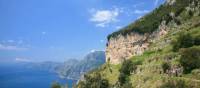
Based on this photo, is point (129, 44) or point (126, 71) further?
point (129, 44)

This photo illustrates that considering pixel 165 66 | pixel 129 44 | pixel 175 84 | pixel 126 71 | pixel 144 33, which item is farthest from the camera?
pixel 129 44

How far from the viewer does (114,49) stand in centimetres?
18425

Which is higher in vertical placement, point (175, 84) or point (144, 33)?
point (144, 33)

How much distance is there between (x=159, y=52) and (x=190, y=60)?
3506 centimetres

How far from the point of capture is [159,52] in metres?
121

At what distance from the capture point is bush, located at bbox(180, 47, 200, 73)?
281 feet

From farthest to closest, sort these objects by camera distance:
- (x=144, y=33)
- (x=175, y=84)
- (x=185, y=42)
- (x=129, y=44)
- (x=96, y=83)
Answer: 1. (x=129, y=44)
2. (x=144, y=33)
3. (x=96, y=83)
4. (x=185, y=42)
5. (x=175, y=84)

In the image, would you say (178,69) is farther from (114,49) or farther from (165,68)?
(114,49)

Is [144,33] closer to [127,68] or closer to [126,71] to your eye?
[127,68]

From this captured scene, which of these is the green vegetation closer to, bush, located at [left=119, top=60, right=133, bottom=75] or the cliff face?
bush, located at [left=119, top=60, right=133, bottom=75]

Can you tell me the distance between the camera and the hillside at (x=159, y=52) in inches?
3386

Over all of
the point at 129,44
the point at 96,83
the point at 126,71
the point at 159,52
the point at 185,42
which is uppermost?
the point at 129,44

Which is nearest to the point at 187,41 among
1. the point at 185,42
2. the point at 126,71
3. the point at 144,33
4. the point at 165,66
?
the point at 185,42

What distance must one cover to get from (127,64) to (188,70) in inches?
1391
